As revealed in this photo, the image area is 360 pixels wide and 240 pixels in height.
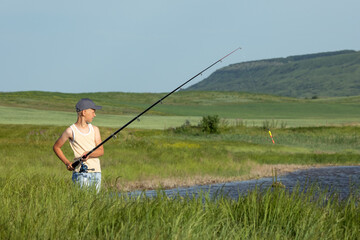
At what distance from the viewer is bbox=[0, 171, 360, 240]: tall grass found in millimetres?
6559

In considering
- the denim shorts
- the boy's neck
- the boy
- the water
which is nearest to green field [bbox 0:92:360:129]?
the water

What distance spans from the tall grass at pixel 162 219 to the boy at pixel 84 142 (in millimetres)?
306

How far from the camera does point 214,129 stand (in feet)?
152

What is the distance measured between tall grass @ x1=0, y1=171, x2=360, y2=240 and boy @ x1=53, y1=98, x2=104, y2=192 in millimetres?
306

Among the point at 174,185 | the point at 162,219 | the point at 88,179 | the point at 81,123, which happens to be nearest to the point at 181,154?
the point at 174,185

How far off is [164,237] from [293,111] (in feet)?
318

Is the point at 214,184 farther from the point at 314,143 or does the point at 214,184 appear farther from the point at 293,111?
the point at 293,111

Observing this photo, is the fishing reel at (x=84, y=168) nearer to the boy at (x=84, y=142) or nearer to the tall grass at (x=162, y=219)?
the boy at (x=84, y=142)

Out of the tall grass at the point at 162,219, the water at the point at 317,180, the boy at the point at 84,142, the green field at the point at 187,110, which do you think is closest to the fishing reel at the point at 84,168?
the boy at the point at 84,142

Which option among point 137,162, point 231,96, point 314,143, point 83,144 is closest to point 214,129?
point 314,143

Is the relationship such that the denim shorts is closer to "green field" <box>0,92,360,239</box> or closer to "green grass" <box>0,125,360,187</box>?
"green field" <box>0,92,360,239</box>

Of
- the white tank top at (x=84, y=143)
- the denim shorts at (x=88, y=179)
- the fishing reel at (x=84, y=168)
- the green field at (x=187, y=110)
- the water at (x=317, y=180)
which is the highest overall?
the green field at (x=187, y=110)

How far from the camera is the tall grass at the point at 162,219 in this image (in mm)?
6559

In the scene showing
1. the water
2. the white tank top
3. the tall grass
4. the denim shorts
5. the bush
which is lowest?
the water
